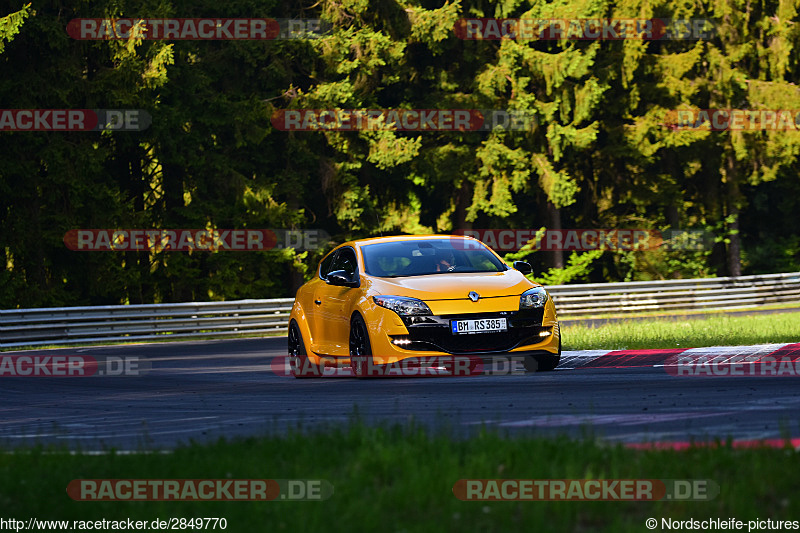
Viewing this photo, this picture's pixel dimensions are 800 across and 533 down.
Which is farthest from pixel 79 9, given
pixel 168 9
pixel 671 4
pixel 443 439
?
pixel 443 439

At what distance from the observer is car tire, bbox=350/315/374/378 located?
1228 cm

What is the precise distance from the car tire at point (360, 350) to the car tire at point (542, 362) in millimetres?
1805

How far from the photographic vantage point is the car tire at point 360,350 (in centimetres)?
1228

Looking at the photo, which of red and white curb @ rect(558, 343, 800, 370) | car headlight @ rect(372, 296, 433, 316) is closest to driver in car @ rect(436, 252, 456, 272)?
car headlight @ rect(372, 296, 433, 316)

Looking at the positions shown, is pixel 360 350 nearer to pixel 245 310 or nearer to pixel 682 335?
pixel 682 335


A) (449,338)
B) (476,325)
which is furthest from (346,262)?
(476,325)

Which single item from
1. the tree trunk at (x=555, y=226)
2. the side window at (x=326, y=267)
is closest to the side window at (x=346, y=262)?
the side window at (x=326, y=267)

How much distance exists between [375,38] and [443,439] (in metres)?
30.3

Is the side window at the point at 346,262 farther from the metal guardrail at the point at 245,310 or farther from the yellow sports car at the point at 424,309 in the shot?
the metal guardrail at the point at 245,310

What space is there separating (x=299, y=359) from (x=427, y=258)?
2.18 meters

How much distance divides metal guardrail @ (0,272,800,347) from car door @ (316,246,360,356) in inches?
497

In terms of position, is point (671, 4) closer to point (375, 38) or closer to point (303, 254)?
point (375, 38)

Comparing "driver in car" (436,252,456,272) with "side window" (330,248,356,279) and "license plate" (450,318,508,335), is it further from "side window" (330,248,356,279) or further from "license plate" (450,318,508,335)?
"license plate" (450,318,508,335)

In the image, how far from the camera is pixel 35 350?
23.2m
